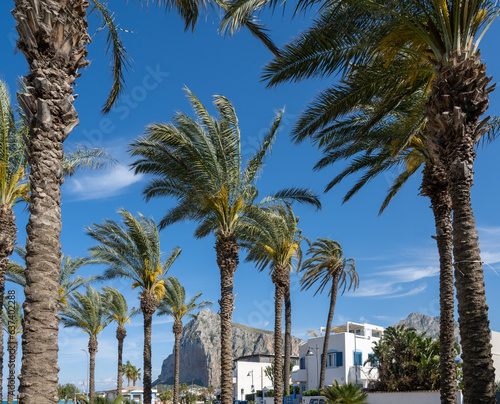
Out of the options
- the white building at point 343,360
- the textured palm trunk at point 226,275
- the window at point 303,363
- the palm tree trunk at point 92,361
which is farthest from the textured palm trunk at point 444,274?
the window at point 303,363

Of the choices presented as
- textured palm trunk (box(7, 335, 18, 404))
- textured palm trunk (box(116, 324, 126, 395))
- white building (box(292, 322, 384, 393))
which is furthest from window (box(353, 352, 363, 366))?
textured palm trunk (box(7, 335, 18, 404))

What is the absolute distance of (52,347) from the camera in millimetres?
7082

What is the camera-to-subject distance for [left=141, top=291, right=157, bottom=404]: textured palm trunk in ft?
94.5

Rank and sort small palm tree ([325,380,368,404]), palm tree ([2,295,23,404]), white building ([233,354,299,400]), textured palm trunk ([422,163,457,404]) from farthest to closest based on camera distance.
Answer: white building ([233,354,299,400]), palm tree ([2,295,23,404]), small palm tree ([325,380,368,404]), textured palm trunk ([422,163,457,404])

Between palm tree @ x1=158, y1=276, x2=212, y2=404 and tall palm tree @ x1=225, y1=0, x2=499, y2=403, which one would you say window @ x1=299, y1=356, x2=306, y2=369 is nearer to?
palm tree @ x1=158, y1=276, x2=212, y2=404

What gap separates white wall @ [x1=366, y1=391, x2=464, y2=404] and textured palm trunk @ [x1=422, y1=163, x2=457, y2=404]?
9.22 metres

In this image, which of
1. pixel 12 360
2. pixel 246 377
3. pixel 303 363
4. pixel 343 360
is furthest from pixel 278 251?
pixel 246 377

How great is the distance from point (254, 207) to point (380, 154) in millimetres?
5639

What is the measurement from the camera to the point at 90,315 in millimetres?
43312

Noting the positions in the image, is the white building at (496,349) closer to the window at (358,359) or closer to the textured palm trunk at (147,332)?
the window at (358,359)

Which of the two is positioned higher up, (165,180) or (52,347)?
Result: (165,180)

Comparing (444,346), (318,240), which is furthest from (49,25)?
(318,240)

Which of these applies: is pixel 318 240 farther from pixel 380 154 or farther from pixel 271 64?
pixel 271 64

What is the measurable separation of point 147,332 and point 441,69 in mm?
24479
